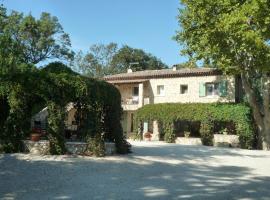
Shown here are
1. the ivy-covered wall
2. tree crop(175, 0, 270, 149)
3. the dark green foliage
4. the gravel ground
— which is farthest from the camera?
tree crop(175, 0, 270, 149)

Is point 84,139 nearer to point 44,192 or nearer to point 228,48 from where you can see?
point 44,192

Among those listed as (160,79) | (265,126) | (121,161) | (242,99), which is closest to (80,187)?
(121,161)

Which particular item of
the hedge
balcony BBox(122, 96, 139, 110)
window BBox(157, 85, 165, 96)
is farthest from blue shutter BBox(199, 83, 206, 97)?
balcony BBox(122, 96, 139, 110)

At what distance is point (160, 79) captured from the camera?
39594 millimetres

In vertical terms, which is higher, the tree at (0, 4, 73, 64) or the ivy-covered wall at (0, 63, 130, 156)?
the tree at (0, 4, 73, 64)

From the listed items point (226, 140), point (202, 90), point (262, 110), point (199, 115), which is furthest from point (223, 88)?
point (226, 140)

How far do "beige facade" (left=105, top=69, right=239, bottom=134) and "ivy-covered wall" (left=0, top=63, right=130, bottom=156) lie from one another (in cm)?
1816

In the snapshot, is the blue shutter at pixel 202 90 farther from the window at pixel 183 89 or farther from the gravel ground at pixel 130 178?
the gravel ground at pixel 130 178

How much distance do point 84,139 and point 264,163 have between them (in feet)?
28.0

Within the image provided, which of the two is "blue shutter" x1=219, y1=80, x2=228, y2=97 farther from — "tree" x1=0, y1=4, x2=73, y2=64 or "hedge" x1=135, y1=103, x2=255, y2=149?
"tree" x1=0, y1=4, x2=73, y2=64

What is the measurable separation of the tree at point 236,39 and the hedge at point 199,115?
0.98m

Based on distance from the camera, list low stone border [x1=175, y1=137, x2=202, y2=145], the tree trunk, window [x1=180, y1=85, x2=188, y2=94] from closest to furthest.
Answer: the tree trunk → low stone border [x1=175, y1=137, x2=202, y2=145] → window [x1=180, y1=85, x2=188, y2=94]

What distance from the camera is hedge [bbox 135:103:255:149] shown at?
103ft

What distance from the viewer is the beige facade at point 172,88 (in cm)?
3591
